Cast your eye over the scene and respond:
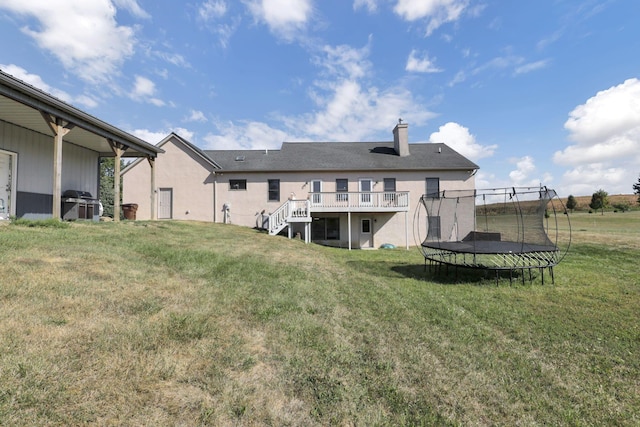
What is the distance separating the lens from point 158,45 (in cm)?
1092

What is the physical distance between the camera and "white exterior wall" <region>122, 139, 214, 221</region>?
695 inches

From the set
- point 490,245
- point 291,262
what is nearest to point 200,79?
point 291,262

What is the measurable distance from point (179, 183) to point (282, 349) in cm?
1709

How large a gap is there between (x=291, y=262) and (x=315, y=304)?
332 cm

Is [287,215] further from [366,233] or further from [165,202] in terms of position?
[165,202]

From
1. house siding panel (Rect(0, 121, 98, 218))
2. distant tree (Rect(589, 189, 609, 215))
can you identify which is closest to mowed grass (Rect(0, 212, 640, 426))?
house siding panel (Rect(0, 121, 98, 218))

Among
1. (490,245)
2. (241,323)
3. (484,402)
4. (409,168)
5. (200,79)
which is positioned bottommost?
(484,402)

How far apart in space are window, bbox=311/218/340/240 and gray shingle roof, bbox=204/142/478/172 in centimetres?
327

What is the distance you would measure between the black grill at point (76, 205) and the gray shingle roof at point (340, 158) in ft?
24.9

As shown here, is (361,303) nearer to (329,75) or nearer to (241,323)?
(241,323)

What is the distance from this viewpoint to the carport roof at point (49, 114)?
6.61m

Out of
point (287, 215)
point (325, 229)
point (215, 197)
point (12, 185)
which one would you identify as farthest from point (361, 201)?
point (12, 185)

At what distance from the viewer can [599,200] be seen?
42219 millimetres

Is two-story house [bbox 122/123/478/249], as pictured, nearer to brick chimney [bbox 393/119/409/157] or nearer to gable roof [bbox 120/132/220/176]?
gable roof [bbox 120/132/220/176]
